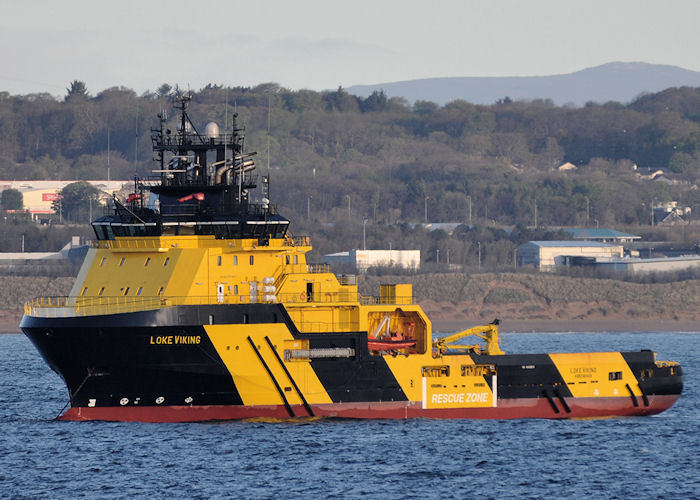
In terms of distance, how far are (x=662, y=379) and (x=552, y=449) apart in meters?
8.54

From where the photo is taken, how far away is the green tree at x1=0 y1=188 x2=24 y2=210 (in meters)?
161

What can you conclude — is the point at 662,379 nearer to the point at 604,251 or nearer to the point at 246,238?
the point at 246,238

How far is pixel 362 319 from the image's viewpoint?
44281mm

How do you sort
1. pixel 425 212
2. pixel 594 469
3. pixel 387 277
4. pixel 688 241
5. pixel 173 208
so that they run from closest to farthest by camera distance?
1. pixel 594 469
2. pixel 173 208
3. pixel 387 277
4. pixel 688 241
5. pixel 425 212

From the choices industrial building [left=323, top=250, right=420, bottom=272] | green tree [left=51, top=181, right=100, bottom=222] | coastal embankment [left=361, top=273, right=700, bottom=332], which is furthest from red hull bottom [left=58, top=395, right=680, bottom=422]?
green tree [left=51, top=181, right=100, bottom=222]

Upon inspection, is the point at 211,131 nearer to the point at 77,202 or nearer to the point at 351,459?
the point at 351,459

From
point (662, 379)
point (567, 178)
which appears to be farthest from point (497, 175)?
point (662, 379)

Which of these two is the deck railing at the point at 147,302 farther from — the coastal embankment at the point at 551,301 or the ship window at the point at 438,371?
the coastal embankment at the point at 551,301

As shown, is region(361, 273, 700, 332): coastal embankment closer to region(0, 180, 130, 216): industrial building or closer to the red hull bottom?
region(0, 180, 130, 216): industrial building

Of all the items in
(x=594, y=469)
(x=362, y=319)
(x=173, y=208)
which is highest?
(x=173, y=208)

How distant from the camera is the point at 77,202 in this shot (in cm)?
15425

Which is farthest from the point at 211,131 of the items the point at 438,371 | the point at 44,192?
the point at 44,192

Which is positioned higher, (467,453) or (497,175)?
(497,175)

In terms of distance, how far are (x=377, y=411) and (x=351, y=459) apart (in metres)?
5.46
